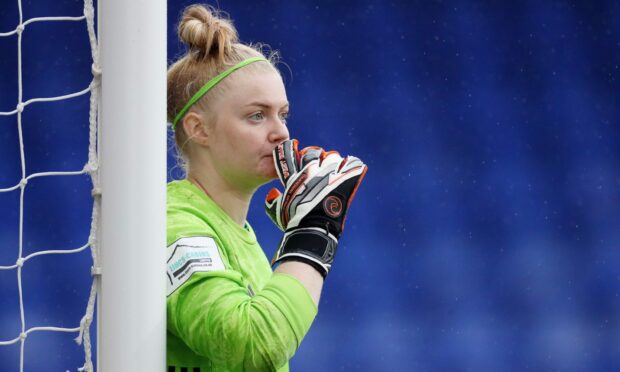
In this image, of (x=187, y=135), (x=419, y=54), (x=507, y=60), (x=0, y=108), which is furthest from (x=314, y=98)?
(x=187, y=135)

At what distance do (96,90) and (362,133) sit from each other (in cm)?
335

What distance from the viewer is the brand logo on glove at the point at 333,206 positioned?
1.32 metres

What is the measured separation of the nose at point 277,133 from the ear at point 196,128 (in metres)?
0.12

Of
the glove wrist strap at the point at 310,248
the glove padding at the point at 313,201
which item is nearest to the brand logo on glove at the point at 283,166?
the glove padding at the point at 313,201

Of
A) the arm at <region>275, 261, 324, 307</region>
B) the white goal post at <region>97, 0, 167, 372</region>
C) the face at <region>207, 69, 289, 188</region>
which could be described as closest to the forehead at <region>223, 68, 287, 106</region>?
the face at <region>207, 69, 289, 188</region>

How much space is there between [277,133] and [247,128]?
50mm

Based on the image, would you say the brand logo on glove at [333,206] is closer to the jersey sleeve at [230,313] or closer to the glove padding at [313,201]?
the glove padding at [313,201]

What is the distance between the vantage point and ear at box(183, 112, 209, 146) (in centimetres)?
151

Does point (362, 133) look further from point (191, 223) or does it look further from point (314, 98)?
point (191, 223)

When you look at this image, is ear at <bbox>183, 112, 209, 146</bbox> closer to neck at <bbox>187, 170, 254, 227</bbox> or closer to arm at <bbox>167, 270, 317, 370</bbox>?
neck at <bbox>187, 170, 254, 227</bbox>

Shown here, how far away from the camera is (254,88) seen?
1.47 meters

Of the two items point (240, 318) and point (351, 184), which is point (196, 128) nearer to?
point (351, 184)

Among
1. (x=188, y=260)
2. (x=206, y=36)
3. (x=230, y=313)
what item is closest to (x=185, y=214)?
(x=188, y=260)

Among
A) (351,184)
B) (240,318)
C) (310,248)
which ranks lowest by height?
(240,318)
